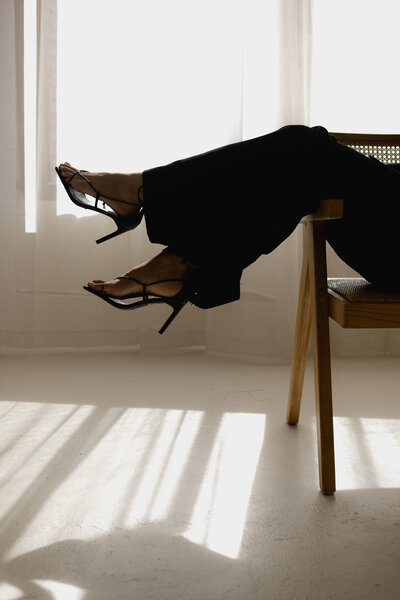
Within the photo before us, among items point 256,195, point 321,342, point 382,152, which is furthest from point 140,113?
point 321,342

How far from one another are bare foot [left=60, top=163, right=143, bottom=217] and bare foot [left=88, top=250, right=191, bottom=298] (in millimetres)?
109

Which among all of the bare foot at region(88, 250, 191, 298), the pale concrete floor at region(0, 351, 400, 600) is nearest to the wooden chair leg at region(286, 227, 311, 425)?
the pale concrete floor at region(0, 351, 400, 600)

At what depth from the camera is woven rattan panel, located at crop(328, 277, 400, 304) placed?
1.15m

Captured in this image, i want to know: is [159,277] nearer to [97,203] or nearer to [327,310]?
[97,203]

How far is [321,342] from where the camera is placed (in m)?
1.22

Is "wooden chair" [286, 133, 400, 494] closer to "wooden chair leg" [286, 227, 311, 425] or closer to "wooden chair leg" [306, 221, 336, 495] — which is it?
"wooden chair leg" [306, 221, 336, 495]

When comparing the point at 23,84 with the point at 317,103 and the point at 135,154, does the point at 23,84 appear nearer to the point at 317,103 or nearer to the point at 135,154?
the point at 135,154

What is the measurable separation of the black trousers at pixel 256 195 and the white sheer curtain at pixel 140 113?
1089mm

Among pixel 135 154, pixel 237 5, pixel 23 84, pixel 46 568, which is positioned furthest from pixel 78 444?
pixel 237 5

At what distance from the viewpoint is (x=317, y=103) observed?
93.0 inches

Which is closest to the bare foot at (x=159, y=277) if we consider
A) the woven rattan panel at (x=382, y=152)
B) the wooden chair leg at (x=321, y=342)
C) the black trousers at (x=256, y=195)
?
the black trousers at (x=256, y=195)

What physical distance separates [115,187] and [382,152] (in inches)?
27.2

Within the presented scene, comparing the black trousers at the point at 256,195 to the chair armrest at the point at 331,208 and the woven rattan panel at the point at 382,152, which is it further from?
the woven rattan panel at the point at 382,152

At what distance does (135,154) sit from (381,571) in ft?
5.92
